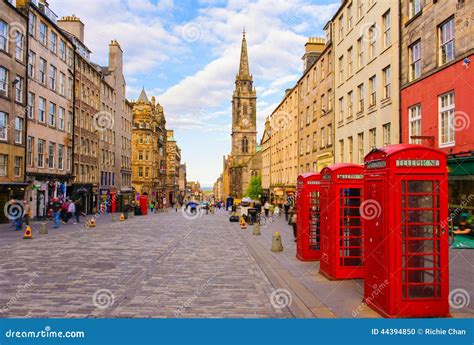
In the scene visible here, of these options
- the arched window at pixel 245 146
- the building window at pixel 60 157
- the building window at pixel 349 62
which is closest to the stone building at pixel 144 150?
the building window at pixel 60 157

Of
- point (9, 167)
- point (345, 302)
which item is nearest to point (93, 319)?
point (345, 302)

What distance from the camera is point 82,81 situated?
4706 cm

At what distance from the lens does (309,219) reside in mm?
14055

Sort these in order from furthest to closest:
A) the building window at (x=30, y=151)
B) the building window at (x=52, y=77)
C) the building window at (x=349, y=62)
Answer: the building window at (x=52, y=77), the building window at (x=30, y=151), the building window at (x=349, y=62)

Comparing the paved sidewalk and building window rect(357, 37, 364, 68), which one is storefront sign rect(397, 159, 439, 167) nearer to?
the paved sidewalk

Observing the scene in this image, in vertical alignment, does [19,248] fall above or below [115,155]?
below

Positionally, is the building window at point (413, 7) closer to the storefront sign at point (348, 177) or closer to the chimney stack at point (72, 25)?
the storefront sign at point (348, 177)

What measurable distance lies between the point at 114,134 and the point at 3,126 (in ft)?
104

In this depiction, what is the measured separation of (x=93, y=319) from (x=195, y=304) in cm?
194

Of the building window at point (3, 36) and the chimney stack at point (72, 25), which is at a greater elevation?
the chimney stack at point (72, 25)

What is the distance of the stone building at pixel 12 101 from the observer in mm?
29203

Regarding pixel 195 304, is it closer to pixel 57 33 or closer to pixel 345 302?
pixel 345 302

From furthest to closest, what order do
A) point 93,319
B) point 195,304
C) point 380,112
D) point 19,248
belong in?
point 380,112
point 19,248
point 195,304
point 93,319

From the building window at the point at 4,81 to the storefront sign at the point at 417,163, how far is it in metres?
28.5
